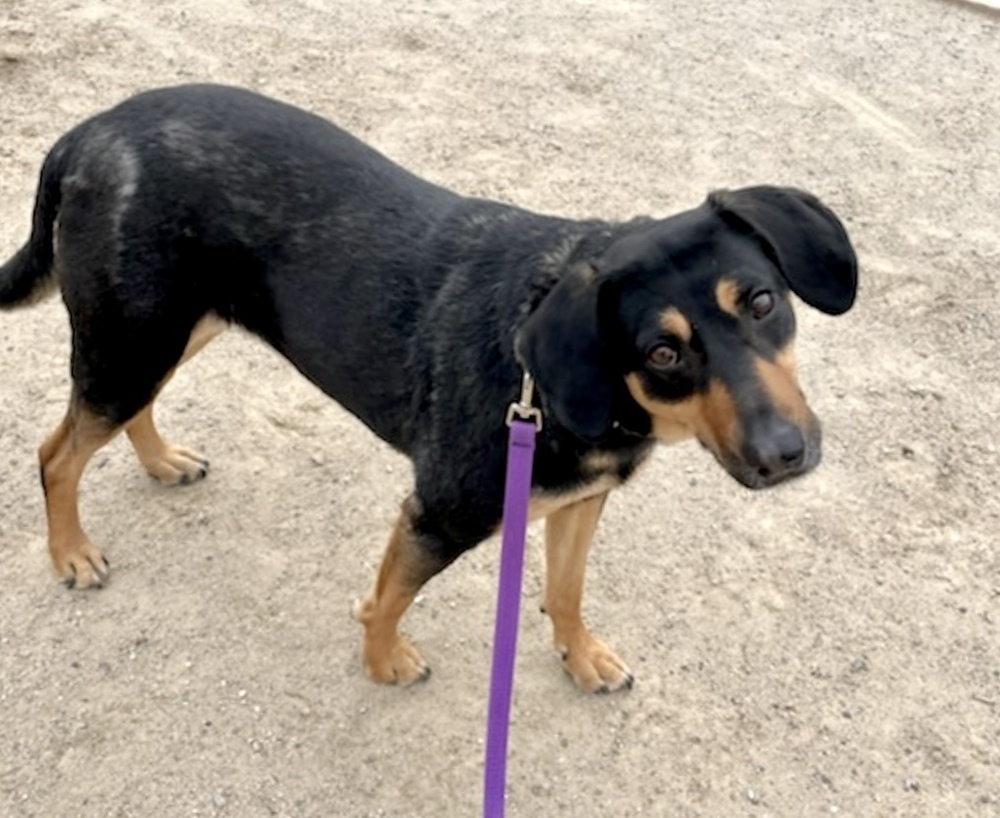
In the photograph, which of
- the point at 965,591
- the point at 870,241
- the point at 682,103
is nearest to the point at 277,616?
the point at 965,591

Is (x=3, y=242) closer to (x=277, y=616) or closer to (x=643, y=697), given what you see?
(x=277, y=616)

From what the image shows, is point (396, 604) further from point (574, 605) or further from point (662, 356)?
point (662, 356)

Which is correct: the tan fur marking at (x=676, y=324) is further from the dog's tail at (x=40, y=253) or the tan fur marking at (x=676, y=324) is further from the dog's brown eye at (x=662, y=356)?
the dog's tail at (x=40, y=253)

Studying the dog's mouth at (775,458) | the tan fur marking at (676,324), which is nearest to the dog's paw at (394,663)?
the dog's mouth at (775,458)

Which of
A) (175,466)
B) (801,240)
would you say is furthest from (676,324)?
(175,466)

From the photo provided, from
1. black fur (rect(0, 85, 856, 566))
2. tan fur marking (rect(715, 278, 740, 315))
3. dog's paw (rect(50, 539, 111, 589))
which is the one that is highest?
tan fur marking (rect(715, 278, 740, 315))

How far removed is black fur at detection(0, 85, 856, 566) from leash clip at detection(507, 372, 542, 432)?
10 cm

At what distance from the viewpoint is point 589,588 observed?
489 cm

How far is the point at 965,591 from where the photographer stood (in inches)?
192

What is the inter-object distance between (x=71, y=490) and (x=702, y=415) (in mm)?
2560

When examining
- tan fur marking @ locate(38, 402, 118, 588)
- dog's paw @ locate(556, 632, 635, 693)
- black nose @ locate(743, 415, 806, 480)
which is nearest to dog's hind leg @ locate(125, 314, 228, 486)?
tan fur marking @ locate(38, 402, 118, 588)

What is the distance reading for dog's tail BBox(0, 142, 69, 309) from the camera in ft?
13.6

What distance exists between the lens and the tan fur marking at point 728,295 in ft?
10.3

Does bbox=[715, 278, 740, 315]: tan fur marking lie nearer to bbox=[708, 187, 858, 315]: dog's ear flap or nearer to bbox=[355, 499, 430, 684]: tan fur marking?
bbox=[708, 187, 858, 315]: dog's ear flap
